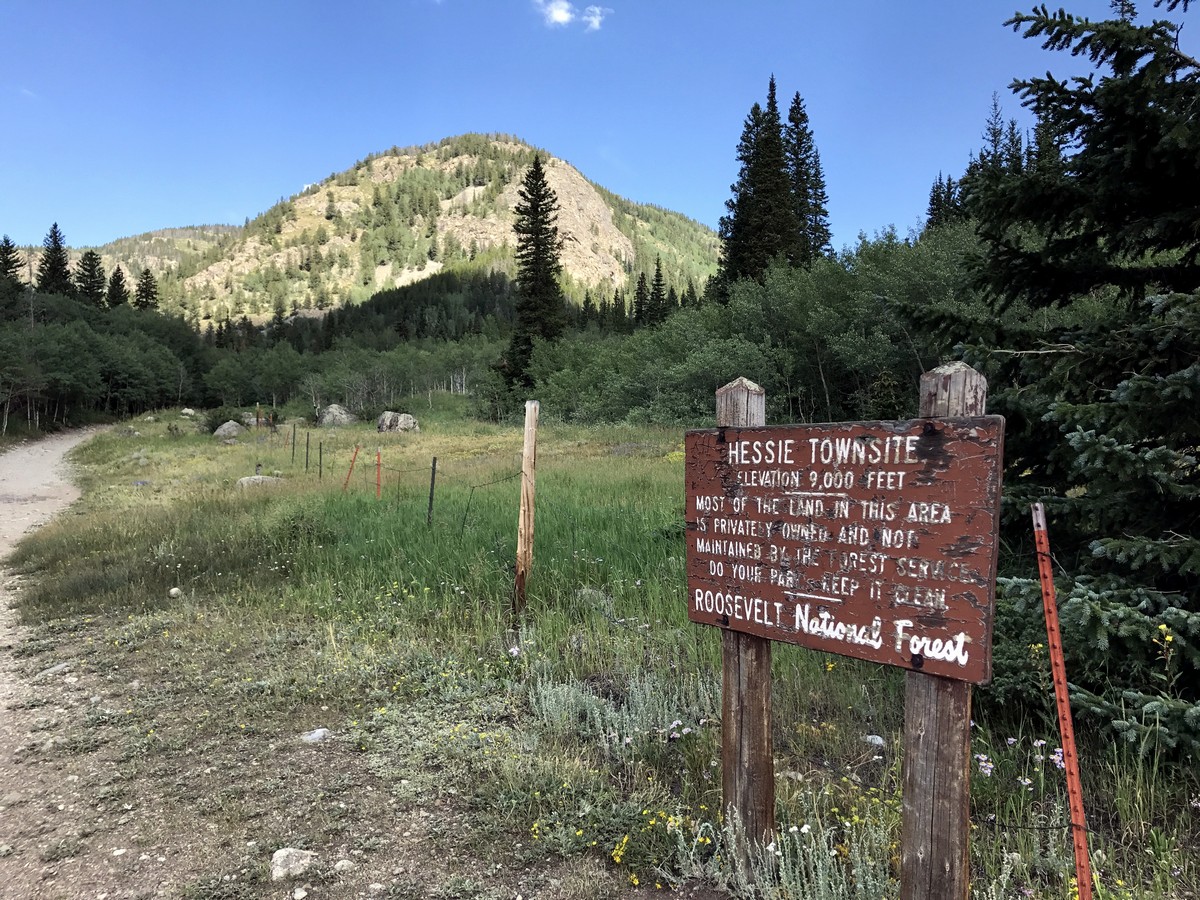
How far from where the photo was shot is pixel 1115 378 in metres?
3.33

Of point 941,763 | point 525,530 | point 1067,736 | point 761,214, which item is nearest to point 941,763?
point 941,763

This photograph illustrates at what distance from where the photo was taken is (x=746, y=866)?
2.74 metres

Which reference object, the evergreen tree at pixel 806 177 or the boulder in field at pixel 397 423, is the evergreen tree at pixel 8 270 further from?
the evergreen tree at pixel 806 177

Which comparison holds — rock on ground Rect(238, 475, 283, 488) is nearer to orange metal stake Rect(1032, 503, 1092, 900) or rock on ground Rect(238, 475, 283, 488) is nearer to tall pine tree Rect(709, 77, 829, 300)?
orange metal stake Rect(1032, 503, 1092, 900)

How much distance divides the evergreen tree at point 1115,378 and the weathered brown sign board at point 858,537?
93 cm

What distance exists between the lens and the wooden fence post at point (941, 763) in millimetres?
2072

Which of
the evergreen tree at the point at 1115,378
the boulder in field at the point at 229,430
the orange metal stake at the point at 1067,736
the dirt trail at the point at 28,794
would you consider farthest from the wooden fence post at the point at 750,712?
the boulder in field at the point at 229,430

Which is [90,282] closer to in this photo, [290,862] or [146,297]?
[146,297]

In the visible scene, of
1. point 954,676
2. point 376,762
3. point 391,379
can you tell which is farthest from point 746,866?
point 391,379

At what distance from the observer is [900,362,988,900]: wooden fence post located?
81.6 inches

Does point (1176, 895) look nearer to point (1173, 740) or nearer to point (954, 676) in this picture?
point (1173, 740)

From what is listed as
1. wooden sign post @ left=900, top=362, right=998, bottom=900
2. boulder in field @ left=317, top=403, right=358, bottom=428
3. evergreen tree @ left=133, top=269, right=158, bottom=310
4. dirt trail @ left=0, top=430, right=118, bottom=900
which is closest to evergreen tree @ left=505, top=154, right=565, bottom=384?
boulder in field @ left=317, top=403, right=358, bottom=428

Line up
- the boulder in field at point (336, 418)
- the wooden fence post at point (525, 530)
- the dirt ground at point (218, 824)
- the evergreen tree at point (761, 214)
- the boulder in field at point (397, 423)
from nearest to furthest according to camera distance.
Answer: the dirt ground at point (218, 824), the wooden fence post at point (525, 530), the evergreen tree at point (761, 214), the boulder in field at point (397, 423), the boulder in field at point (336, 418)

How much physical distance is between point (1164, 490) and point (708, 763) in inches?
96.8
